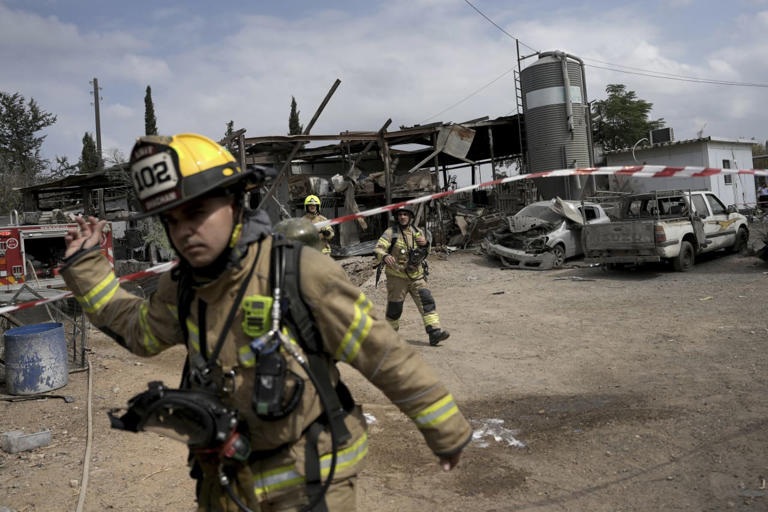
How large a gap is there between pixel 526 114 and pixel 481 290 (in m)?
11.0

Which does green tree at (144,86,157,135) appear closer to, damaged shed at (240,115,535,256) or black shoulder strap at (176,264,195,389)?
damaged shed at (240,115,535,256)

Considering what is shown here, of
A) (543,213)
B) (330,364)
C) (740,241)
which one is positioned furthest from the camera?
(543,213)

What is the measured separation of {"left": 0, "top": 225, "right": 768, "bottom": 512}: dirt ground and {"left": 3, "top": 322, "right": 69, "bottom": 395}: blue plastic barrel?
236 mm

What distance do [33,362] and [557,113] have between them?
18.9 meters

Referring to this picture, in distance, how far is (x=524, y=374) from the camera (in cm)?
640

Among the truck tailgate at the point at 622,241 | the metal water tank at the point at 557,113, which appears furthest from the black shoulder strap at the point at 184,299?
the metal water tank at the point at 557,113

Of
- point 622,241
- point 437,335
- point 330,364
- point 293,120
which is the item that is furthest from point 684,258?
point 293,120

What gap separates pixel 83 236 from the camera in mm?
2330

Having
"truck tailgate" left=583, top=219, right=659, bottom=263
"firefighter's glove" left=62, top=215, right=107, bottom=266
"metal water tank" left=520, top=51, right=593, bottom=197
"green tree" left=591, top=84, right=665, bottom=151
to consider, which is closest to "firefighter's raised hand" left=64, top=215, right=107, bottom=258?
"firefighter's glove" left=62, top=215, right=107, bottom=266

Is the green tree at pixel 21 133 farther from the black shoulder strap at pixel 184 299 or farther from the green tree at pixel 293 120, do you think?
the black shoulder strap at pixel 184 299

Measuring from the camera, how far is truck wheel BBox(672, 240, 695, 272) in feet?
42.5

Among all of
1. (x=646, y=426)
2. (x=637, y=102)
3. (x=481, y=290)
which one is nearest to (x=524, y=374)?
(x=646, y=426)

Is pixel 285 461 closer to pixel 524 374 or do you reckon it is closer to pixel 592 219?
pixel 524 374

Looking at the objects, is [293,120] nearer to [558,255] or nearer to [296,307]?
[558,255]
